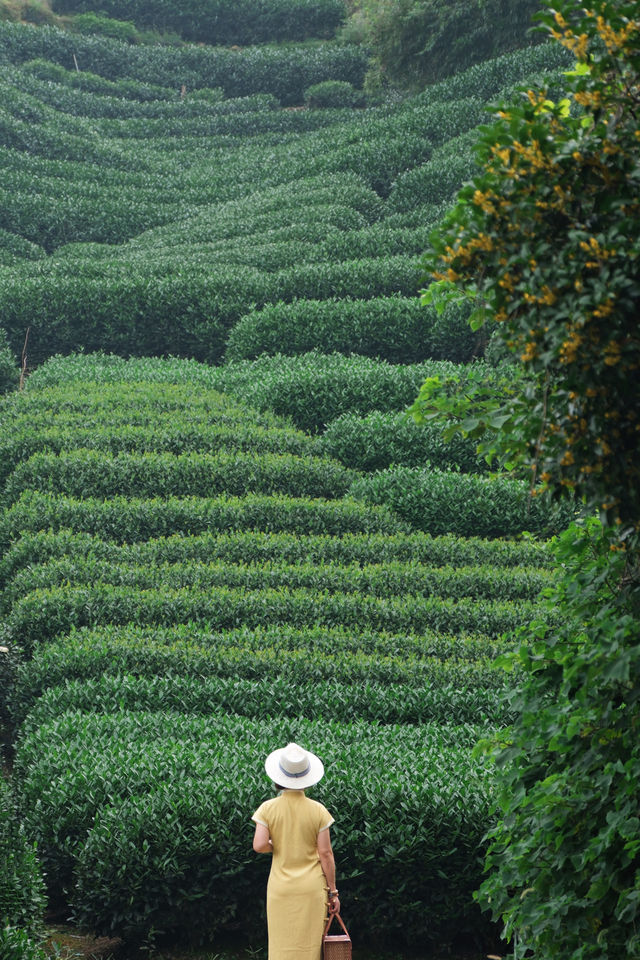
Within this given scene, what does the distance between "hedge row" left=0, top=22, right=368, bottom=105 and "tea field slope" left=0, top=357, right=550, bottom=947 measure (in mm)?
34410

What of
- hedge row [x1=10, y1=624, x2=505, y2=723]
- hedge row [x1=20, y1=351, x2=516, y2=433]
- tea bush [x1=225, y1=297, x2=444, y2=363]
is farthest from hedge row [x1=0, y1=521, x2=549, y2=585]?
tea bush [x1=225, y1=297, x2=444, y2=363]

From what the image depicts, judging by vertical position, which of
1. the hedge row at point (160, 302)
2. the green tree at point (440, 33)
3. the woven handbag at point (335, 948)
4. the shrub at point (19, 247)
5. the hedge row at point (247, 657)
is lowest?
the shrub at point (19, 247)

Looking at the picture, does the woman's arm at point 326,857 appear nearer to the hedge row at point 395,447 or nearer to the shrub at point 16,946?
the shrub at point 16,946

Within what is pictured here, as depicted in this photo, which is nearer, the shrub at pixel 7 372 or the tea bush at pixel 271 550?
the tea bush at pixel 271 550

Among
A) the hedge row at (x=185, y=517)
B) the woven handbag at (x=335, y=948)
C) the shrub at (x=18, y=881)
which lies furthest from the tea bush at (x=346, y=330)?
the woven handbag at (x=335, y=948)

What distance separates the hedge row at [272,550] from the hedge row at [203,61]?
39491 millimetres

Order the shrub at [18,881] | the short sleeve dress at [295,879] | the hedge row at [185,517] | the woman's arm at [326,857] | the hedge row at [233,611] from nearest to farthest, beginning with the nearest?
the short sleeve dress at [295,879]
the woman's arm at [326,857]
the shrub at [18,881]
the hedge row at [233,611]
the hedge row at [185,517]

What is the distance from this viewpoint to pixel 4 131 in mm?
39781

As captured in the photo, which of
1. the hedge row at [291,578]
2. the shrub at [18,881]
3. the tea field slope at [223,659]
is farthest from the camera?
the hedge row at [291,578]

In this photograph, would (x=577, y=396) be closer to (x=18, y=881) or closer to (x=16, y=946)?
(x=16, y=946)

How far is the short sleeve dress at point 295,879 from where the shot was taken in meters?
6.73

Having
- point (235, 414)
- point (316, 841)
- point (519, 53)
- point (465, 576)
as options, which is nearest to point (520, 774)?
point (316, 841)

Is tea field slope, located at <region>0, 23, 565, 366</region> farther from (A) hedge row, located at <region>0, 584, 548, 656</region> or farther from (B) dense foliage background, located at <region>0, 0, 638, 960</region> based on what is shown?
(A) hedge row, located at <region>0, 584, 548, 656</region>

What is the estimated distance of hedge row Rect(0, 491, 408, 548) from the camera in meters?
15.8
